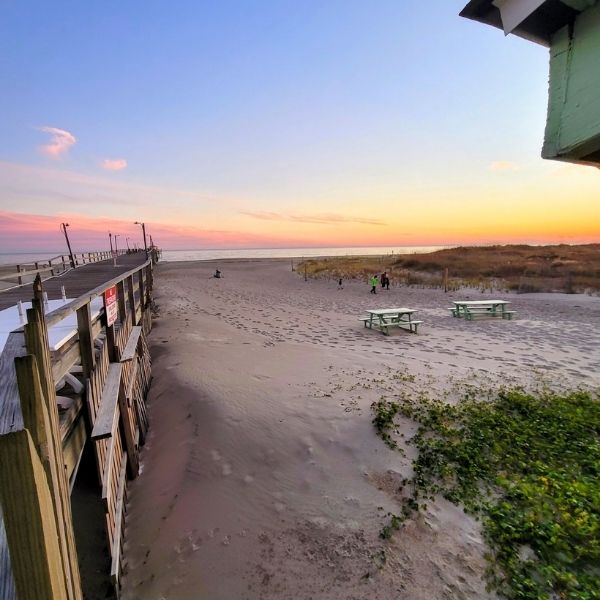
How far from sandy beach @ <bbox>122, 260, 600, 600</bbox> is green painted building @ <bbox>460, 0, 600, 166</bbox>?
351 cm

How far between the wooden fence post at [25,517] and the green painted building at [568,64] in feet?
7.87

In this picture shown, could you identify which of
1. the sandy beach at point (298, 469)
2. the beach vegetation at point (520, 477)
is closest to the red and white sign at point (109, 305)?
the sandy beach at point (298, 469)

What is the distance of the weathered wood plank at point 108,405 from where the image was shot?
3.34m

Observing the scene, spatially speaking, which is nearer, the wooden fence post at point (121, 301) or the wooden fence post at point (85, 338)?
the wooden fence post at point (85, 338)

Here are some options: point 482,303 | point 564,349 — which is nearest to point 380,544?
point 564,349

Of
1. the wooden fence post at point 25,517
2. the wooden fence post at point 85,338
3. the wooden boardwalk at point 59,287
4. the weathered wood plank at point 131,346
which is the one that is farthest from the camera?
the wooden boardwalk at point 59,287

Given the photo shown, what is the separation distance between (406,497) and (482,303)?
35.5ft

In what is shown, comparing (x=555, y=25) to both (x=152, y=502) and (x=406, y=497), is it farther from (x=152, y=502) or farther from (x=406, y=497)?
(x=152, y=502)

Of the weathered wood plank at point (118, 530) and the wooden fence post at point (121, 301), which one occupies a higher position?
the wooden fence post at point (121, 301)

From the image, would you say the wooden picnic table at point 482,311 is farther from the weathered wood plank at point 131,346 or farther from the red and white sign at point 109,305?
the red and white sign at point 109,305

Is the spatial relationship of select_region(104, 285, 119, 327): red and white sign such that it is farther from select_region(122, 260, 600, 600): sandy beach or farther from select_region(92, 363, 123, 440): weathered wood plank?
select_region(122, 260, 600, 600): sandy beach

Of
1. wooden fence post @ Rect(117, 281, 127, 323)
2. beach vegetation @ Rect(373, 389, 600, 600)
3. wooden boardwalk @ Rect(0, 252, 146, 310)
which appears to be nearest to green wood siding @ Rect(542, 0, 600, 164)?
beach vegetation @ Rect(373, 389, 600, 600)

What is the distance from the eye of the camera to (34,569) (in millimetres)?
863

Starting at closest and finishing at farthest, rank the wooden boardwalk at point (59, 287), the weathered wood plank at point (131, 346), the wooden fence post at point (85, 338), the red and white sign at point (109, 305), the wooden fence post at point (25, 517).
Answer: the wooden fence post at point (25, 517) → the wooden fence post at point (85, 338) → the red and white sign at point (109, 305) → the weathered wood plank at point (131, 346) → the wooden boardwalk at point (59, 287)
